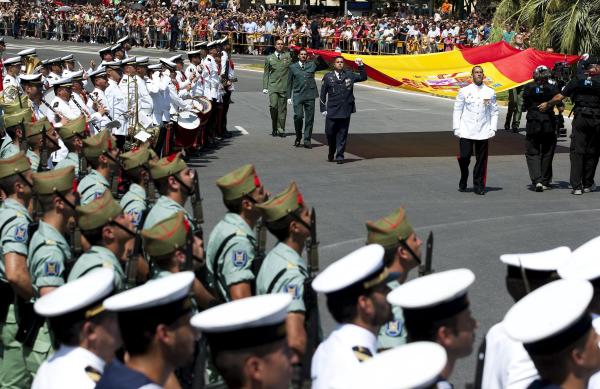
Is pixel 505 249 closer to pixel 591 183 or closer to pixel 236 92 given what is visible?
pixel 591 183

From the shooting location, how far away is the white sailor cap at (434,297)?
4363 millimetres

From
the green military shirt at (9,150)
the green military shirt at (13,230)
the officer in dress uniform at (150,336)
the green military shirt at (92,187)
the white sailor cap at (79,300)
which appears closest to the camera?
the officer in dress uniform at (150,336)

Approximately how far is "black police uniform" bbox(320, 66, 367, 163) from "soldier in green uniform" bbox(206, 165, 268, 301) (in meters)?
11.9

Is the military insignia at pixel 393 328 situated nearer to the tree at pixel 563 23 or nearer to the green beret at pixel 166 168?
the green beret at pixel 166 168

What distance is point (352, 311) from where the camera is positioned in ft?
16.2

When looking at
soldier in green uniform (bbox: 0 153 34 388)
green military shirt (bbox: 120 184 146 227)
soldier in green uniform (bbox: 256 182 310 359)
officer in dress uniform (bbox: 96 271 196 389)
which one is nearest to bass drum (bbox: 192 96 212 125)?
green military shirt (bbox: 120 184 146 227)

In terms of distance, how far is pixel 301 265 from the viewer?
6273mm

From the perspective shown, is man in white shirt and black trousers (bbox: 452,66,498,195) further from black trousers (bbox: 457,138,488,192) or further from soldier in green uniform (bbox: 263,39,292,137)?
soldier in green uniform (bbox: 263,39,292,137)

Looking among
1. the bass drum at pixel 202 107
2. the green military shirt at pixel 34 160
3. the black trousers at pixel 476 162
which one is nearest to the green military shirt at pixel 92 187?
the green military shirt at pixel 34 160

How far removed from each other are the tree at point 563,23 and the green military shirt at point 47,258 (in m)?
20.1

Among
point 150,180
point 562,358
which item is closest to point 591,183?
point 150,180

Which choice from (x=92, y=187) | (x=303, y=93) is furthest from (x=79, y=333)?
(x=303, y=93)

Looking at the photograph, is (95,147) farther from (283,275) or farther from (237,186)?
(283,275)

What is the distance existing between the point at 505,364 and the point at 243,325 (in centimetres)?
168
